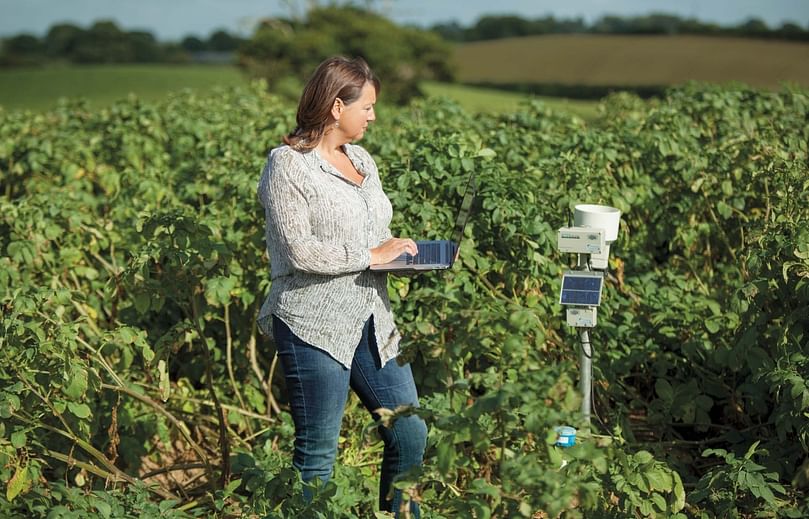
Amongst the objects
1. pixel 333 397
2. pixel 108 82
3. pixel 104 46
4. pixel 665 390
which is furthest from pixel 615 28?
pixel 333 397

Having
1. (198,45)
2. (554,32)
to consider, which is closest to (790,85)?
(554,32)

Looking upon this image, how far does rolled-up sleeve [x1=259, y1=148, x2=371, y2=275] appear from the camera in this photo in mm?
2547

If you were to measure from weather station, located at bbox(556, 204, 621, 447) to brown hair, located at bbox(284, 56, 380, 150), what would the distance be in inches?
27.9

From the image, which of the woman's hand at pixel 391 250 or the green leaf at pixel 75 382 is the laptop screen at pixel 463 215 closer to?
the woman's hand at pixel 391 250

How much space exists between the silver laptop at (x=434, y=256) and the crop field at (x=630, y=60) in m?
23.1

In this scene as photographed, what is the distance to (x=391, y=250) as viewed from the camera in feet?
8.68

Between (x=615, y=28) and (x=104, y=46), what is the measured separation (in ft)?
88.6

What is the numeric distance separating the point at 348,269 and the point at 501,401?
2.34 ft

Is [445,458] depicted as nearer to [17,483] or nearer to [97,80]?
[17,483]

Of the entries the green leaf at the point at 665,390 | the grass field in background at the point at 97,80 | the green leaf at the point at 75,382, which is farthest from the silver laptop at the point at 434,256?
the grass field in background at the point at 97,80

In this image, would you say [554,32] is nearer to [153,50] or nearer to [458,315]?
[153,50]

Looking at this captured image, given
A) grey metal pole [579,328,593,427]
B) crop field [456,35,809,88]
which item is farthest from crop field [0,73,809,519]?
crop field [456,35,809,88]

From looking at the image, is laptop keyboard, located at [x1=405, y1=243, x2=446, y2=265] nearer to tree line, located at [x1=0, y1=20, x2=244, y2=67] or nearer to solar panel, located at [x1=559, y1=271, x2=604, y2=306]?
solar panel, located at [x1=559, y1=271, x2=604, y2=306]

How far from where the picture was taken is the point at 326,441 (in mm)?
2680
